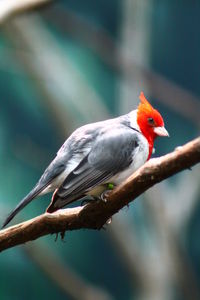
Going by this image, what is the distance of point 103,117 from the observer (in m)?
5.47

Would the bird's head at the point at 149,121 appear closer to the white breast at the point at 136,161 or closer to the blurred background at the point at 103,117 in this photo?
the white breast at the point at 136,161

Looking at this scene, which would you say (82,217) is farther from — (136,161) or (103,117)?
(103,117)

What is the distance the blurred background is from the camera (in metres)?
5.34

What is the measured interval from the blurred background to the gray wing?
99.0 inches

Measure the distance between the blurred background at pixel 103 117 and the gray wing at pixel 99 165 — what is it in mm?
2516

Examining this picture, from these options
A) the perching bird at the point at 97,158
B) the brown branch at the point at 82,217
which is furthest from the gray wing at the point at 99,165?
the brown branch at the point at 82,217

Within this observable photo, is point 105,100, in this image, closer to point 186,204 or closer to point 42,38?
point 42,38

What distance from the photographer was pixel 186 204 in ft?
18.5

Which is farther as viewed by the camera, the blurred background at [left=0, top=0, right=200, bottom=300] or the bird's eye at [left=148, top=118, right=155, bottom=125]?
the blurred background at [left=0, top=0, right=200, bottom=300]

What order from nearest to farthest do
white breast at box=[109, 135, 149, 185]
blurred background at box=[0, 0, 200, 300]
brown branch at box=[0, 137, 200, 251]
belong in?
1. brown branch at box=[0, 137, 200, 251]
2. white breast at box=[109, 135, 149, 185]
3. blurred background at box=[0, 0, 200, 300]

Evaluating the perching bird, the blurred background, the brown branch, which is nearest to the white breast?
the perching bird

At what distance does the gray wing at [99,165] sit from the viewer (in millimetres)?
2400

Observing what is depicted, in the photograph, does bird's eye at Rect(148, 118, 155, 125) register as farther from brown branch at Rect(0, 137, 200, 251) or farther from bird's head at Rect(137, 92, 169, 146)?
brown branch at Rect(0, 137, 200, 251)

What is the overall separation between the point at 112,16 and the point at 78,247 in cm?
214
